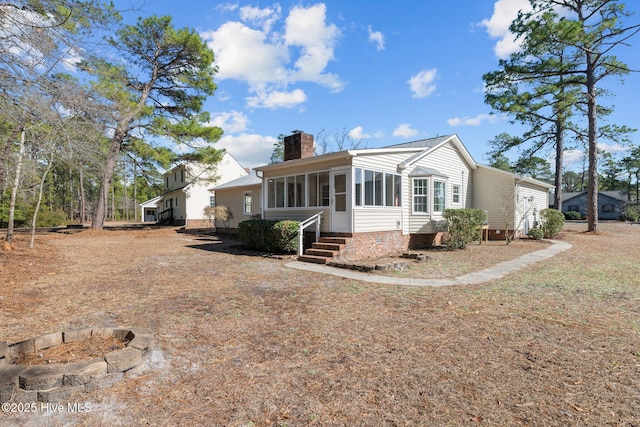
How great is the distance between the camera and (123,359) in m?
3.10

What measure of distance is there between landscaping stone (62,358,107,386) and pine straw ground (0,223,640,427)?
13 cm

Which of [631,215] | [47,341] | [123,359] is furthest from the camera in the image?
[631,215]

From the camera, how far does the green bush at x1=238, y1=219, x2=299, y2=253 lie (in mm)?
10836

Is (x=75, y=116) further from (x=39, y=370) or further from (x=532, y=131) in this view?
(x=532, y=131)

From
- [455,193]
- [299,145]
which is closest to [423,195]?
[455,193]

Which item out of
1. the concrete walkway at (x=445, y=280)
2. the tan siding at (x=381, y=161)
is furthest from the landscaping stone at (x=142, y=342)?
the tan siding at (x=381, y=161)

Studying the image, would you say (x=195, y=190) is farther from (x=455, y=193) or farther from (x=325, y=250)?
(x=455, y=193)

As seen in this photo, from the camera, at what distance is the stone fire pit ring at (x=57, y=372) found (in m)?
2.64

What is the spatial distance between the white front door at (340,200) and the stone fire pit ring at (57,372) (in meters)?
7.78

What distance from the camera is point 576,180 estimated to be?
69812mm

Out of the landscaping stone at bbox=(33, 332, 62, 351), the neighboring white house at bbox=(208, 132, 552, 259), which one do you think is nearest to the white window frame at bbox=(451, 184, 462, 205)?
the neighboring white house at bbox=(208, 132, 552, 259)

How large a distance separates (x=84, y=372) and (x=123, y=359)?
0.32 metres

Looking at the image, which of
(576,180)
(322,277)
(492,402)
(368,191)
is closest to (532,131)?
(368,191)

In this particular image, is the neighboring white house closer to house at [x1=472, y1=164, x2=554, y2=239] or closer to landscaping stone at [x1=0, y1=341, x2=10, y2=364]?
house at [x1=472, y1=164, x2=554, y2=239]
